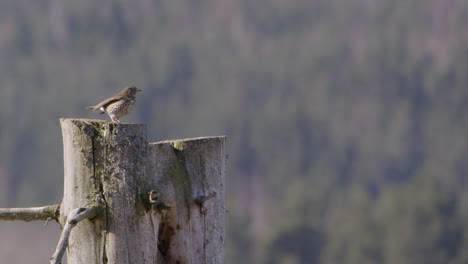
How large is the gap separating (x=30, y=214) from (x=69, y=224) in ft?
1.75

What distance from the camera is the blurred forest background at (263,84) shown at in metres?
76.9

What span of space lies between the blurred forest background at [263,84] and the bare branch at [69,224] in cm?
5859

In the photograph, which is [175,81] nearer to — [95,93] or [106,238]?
[95,93]

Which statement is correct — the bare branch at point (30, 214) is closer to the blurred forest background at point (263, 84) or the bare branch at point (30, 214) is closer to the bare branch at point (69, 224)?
the bare branch at point (69, 224)

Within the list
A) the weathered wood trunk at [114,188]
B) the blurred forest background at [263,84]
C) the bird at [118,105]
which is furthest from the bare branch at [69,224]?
the blurred forest background at [263,84]

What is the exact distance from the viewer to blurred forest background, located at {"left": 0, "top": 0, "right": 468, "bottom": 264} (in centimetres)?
7688

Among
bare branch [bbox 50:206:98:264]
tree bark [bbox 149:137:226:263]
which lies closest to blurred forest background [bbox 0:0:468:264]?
tree bark [bbox 149:137:226:263]

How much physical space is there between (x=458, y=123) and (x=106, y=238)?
79190 mm

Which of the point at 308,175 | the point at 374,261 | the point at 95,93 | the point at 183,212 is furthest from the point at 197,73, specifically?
the point at 183,212

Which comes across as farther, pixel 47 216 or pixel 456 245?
pixel 456 245

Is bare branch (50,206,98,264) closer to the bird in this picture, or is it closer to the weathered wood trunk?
the weathered wood trunk

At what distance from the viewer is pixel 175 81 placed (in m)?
84.8

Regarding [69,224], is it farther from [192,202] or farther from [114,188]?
[192,202]

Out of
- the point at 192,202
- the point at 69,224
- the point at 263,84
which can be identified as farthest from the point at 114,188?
the point at 263,84
